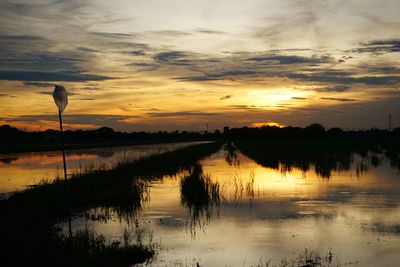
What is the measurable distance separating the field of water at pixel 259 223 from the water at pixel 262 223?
0.02 m

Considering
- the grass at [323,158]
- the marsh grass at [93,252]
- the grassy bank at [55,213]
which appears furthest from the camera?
the grass at [323,158]

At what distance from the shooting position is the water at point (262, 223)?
29.0ft

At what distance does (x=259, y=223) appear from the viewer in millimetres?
11703

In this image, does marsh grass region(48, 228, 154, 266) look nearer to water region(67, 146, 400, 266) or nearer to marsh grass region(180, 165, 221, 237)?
water region(67, 146, 400, 266)

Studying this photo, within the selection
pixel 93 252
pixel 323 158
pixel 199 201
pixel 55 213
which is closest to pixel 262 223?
pixel 199 201

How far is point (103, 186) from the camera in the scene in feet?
63.3

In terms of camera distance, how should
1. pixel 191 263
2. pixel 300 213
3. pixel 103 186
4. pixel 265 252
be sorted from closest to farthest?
1. pixel 191 263
2. pixel 265 252
3. pixel 300 213
4. pixel 103 186

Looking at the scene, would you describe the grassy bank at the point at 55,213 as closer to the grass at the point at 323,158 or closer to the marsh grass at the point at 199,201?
the marsh grass at the point at 199,201

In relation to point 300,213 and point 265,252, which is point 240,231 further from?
point 300,213

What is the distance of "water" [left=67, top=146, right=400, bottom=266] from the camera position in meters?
8.84

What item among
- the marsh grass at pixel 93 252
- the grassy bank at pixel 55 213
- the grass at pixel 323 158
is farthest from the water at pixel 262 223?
the grass at pixel 323 158

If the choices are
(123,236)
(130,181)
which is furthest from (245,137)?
(123,236)

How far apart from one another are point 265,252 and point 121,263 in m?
2.74

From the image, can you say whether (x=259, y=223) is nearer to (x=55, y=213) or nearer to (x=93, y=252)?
(x=93, y=252)
